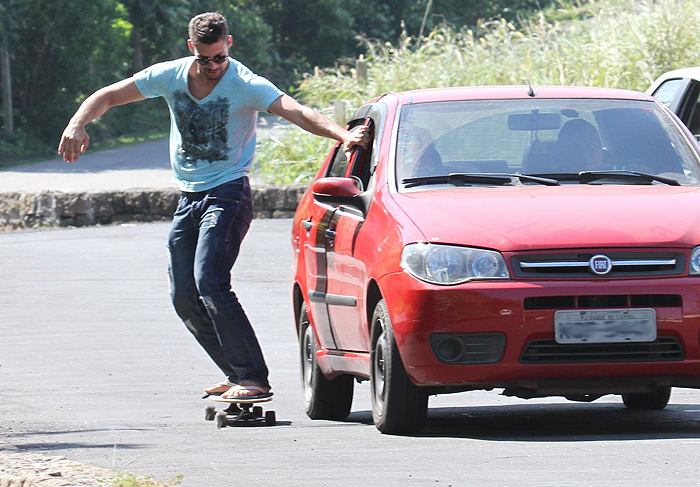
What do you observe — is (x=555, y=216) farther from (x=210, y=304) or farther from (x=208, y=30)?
(x=208, y=30)

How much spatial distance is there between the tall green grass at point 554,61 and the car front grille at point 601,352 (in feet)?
49.6

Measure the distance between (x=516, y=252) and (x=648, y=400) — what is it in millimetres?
2007

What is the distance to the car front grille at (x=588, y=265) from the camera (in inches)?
241

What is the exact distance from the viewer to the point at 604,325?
6105 mm

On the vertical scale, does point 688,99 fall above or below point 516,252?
below

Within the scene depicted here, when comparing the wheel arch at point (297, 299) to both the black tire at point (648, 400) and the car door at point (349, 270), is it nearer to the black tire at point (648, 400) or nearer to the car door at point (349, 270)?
the car door at point (349, 270)

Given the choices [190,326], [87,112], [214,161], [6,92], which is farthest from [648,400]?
[6,92]

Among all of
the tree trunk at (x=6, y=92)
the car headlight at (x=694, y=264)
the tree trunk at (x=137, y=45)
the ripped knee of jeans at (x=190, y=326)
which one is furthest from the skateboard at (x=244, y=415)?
the tree trunk at (x=137, y=45)

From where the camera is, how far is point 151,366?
1009 centimetres

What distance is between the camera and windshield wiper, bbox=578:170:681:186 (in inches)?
277

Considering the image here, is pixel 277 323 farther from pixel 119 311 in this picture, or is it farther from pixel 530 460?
pixel 530 460

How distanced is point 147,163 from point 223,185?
81.6 ft

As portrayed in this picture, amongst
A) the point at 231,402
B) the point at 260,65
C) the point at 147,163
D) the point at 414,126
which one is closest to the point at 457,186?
the point at 414,126

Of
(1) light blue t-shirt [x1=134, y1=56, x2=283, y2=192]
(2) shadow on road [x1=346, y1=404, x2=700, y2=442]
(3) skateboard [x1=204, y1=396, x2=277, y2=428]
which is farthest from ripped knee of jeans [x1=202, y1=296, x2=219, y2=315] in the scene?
(2) shadow on road [x1=346, y1=404, x2=700, y2=442]
